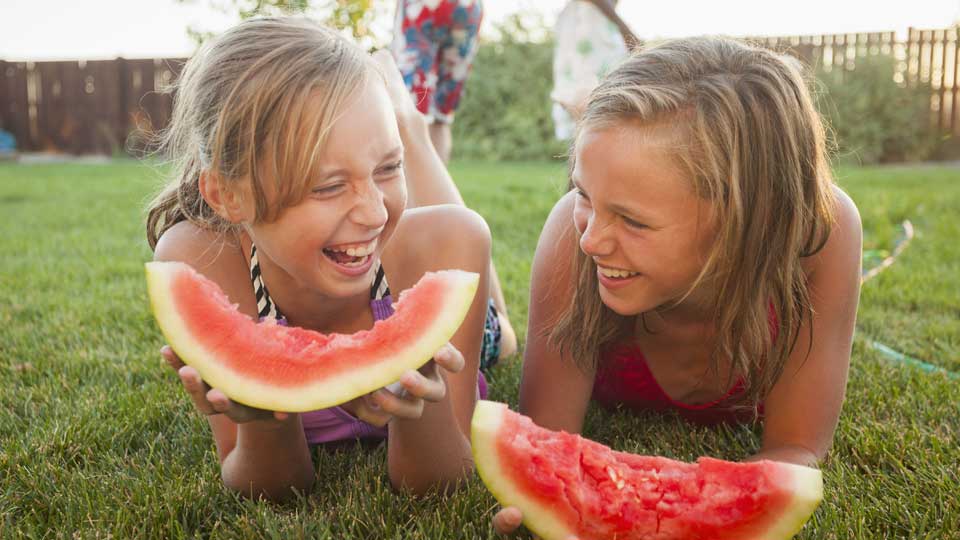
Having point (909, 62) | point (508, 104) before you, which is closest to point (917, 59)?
point (909, 62)

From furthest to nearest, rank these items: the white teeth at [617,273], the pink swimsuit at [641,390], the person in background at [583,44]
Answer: the person in background at [583,44] → the pink swimsuit at [641,390] → the white teeth at [617,273]

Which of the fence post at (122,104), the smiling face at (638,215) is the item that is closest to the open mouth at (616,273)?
the smiling face at (638,215)

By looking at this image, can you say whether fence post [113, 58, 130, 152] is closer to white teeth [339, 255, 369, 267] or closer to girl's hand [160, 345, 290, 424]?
white teeth [339, 255, 369, 267]

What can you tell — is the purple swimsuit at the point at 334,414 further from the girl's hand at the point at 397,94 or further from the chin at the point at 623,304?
the girl's hand at the point at 397,94

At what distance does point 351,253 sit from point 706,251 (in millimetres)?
835

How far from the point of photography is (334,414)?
232 cm

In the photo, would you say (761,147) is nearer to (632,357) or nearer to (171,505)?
(632,357)

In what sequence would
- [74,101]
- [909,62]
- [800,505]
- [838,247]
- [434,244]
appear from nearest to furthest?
[800,505], [838,247], [434,244], [909,62], [74,101]

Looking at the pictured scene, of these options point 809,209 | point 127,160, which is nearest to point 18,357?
→ point 809,209

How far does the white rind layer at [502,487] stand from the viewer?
1619 mm

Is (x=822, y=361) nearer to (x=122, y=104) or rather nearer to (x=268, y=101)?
(x=268, y=101)

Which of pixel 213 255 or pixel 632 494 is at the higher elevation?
pixel 213 255

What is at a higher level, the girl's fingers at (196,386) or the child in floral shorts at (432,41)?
the child in floral shorts at (432,41)

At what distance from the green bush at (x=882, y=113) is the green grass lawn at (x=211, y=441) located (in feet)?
33.0
